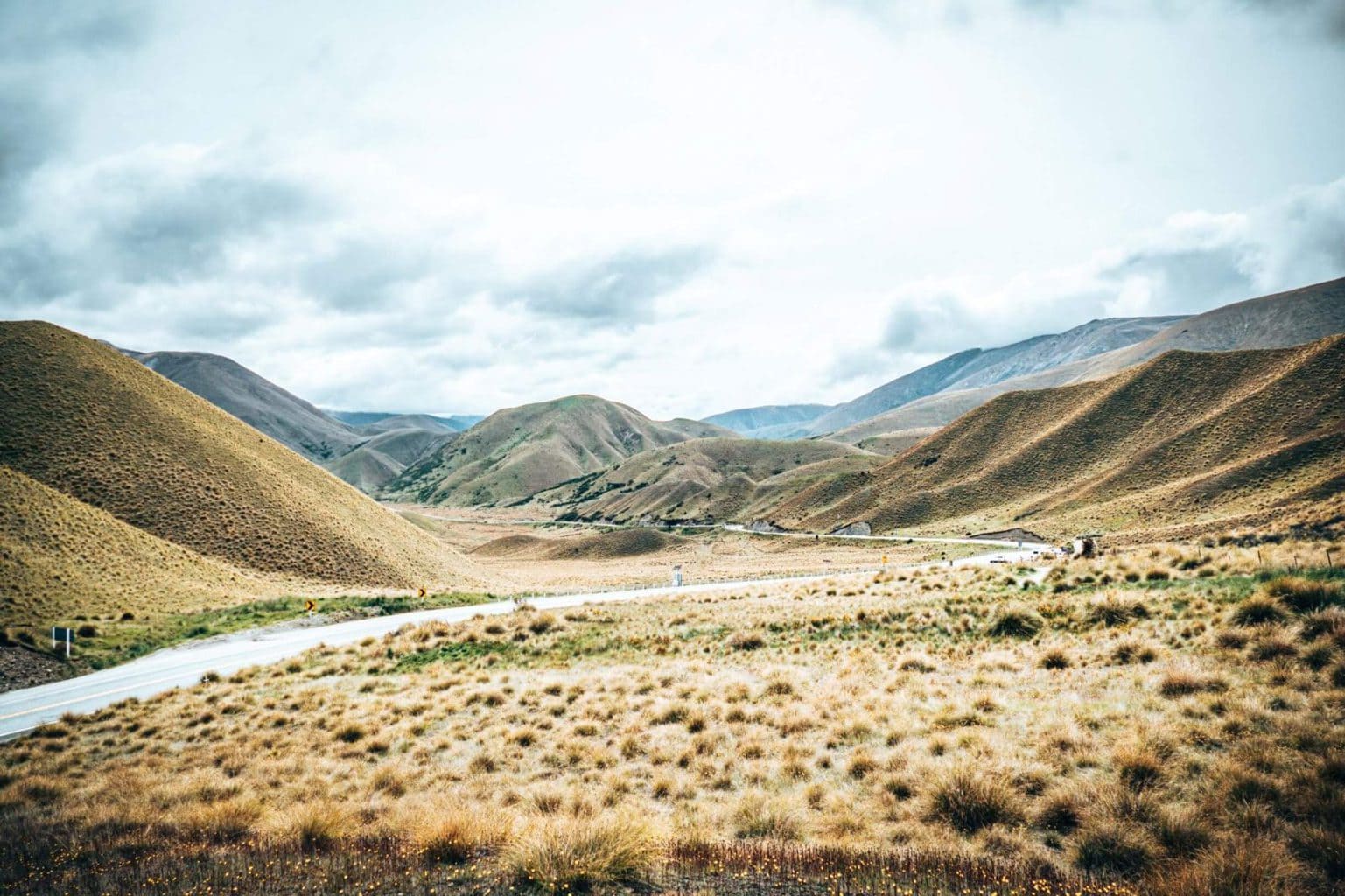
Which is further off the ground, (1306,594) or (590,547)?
(1306,594)

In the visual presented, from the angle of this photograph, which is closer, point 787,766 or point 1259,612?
point 787,766

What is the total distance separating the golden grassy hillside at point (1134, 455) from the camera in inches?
2430

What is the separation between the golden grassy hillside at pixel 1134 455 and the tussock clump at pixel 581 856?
66.9 meters

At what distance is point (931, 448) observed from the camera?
377 ft

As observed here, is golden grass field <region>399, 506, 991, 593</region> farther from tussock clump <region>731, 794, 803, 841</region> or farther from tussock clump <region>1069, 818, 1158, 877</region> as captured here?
tussock clump <region>1069, 818, 1158, 877</region>

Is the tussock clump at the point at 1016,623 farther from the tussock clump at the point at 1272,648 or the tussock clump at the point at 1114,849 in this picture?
the tussock clump at the point at 1114,849

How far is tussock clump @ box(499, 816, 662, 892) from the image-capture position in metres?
5.88

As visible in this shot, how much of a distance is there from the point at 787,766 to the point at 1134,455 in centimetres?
9546

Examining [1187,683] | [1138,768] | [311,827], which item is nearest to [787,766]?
[1138,768]

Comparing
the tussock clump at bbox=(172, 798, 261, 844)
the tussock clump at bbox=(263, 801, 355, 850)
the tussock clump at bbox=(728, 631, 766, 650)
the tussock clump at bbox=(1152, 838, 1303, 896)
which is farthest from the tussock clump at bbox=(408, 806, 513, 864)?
the tussock clump at bbox=(728, 631, 766, 650)

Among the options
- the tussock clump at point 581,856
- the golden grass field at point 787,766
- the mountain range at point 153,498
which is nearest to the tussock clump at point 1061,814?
the golden grass field at point 787,766

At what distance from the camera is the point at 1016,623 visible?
15.1m

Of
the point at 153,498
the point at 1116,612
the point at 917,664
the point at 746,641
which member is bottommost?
the point at 746,641

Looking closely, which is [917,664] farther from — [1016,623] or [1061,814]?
[1061,814]
